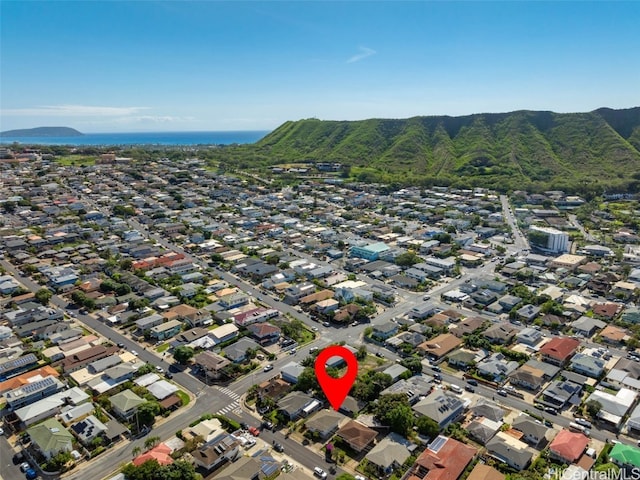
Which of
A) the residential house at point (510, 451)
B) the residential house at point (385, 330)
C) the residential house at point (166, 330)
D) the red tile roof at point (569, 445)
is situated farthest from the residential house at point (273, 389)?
the red tile roof at point (569, 445)

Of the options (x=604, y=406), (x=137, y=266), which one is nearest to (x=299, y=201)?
(x=137, y=266)

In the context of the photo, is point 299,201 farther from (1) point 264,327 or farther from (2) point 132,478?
(2) point 132,478

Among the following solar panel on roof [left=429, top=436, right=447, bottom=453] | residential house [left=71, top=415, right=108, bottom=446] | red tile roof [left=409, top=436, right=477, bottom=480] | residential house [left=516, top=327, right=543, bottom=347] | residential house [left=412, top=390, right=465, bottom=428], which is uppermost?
residential house [left=516, top=327, right=543, bottom=347]

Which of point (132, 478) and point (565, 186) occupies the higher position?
point (565, 186)

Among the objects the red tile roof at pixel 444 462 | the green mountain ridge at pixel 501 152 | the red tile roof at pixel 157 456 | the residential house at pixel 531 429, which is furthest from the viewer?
the green mountain ridge at pixel 501 152

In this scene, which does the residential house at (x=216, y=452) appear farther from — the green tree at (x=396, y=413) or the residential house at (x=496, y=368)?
the residential house at (x=496, y=368)

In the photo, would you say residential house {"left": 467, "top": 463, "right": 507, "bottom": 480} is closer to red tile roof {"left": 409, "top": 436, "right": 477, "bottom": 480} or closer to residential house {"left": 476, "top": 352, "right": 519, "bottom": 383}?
red tile roof {"left": 409, "top": 436, "right": 477, "bottom": 480}

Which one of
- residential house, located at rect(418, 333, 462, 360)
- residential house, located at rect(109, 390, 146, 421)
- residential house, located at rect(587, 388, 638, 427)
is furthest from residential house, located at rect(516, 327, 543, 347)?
residential house, located at rect(109, 390, 146, 421)
